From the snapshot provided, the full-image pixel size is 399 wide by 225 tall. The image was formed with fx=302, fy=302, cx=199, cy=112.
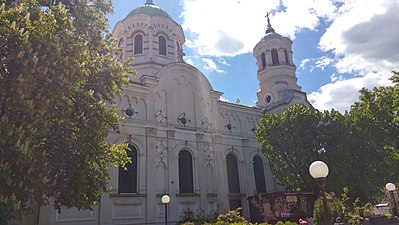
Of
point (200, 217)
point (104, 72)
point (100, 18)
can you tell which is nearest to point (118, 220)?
point (200, 217)

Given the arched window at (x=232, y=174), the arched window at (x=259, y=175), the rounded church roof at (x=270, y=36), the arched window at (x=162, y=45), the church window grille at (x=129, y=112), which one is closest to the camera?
the church window grille at (x=129, y=112)

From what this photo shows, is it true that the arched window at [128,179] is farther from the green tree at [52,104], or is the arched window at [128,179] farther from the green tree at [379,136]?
the green tree at [379,136]

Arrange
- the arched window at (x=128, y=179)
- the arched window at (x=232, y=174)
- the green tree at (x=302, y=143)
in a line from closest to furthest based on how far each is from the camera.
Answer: the arched window at (x=128, y=179) < the green tree at (x=302, y=143) < the arched window at (x=232, y=174)

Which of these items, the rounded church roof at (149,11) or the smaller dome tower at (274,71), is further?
the smaller dome tower at (274,71)

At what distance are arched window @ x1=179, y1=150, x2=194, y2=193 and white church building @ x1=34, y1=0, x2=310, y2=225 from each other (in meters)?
0.07

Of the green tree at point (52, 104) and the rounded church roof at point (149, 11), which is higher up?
the rounded church roof at point (149, 11)

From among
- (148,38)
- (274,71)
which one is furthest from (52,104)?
(274,71)

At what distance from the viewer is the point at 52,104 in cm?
766

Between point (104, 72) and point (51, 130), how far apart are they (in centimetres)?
281

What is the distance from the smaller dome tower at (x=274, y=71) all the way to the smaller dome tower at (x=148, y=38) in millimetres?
8612

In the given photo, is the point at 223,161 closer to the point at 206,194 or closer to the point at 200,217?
the point at 206,194

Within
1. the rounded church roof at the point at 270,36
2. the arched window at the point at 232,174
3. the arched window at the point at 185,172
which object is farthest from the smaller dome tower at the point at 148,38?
the arched window at the point at 232,174

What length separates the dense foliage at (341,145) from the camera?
62.5 feet

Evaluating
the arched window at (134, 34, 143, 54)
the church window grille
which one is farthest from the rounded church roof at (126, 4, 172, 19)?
the church window grille
